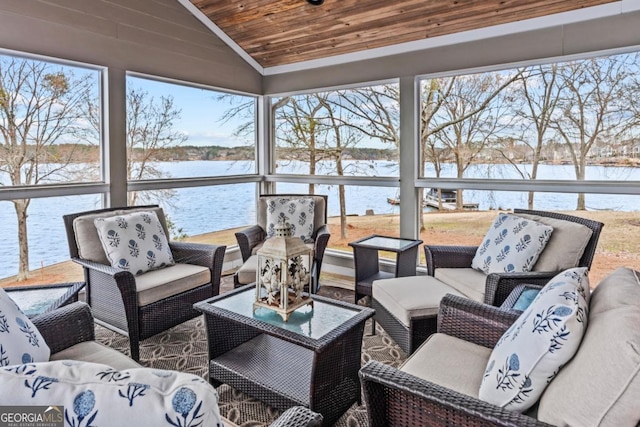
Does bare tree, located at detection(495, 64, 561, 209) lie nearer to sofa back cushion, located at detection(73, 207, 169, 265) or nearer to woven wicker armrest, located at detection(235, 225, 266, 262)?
woven wicker armrest, located at detection(235, 225, 266, 262)

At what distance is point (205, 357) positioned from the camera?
2.83 m

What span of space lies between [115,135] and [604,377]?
155 inches

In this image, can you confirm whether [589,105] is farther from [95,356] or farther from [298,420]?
[95,356]

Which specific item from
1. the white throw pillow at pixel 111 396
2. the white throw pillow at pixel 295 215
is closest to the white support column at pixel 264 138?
the white throw pillow at pixel 295 215

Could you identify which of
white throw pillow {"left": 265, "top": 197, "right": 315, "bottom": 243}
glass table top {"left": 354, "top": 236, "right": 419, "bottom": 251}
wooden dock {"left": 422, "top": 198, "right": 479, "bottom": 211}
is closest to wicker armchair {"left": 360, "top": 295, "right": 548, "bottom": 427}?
glass table top {"left": 354, "top": 236, "right": 419, "bottom": 251}

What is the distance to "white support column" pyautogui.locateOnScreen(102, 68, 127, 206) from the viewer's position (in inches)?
145

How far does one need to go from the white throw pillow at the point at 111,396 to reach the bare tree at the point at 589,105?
145 inches

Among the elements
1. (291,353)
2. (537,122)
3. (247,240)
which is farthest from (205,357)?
(537,122)

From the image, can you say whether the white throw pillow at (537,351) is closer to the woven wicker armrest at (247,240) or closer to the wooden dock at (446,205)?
the wooden dock at (446,205)

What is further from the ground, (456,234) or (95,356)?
(456,234)

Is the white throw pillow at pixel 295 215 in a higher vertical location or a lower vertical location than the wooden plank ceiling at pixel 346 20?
lower

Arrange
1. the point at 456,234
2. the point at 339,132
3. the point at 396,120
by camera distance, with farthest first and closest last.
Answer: the point at 339,132 < the point at 396,120 < the point at 456,234

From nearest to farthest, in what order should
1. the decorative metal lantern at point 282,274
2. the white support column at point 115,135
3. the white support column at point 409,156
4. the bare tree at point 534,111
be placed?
the decorative metal lantern at point 282,274, the bare tree at point 534,111, the white support column at point 115,135, the white support column at point 409,156

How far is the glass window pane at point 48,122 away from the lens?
315cm
